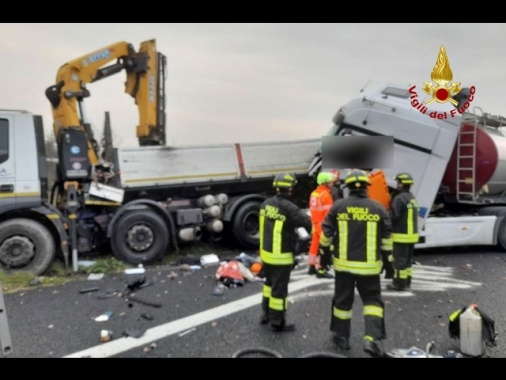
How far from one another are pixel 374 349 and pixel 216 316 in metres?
1.39

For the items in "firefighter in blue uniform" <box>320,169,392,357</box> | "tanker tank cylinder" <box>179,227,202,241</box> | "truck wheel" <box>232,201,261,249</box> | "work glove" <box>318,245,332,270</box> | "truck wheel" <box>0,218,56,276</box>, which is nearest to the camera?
"firefighter in blue uniform" <box>320,169,392,357</box>

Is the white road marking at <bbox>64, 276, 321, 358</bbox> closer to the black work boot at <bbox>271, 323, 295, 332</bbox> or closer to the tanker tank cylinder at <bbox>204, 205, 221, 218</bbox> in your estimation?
the black work boot at <bbox>271, 323, 295, 332</bbox>

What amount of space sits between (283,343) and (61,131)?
4.12 m

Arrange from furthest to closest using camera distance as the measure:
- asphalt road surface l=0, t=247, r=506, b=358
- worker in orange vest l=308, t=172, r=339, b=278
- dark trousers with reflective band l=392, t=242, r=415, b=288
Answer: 1. worker in orange vest l=308, t=172, r=339, b=278
2. dark trousers with reflective band l=392, t=242, r=415, b=288
3. asphalt road surface l=0, t=247, r=506, b=358

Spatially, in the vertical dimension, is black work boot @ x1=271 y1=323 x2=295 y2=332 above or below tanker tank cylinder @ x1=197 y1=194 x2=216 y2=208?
below

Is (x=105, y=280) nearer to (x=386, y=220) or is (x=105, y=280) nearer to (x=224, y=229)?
(x=224, y=229)

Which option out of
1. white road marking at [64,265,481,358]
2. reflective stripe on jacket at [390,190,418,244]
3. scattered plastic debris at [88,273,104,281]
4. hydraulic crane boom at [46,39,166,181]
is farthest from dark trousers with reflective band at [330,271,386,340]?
hydraulic crane boom at [46,39,166,181]

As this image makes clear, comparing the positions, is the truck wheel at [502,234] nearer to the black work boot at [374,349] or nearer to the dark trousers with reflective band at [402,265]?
the dark trousers with reflective band at [402,265]

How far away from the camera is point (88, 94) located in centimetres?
550

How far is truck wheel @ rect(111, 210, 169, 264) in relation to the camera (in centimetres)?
524

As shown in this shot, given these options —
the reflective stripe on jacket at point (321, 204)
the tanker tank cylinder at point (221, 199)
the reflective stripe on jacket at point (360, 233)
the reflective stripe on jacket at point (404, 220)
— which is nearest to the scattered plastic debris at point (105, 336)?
the reflective stripe on jacket at point (360, 233)

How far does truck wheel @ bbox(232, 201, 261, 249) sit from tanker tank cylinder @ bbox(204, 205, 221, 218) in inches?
11.3

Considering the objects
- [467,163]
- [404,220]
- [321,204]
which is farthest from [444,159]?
[321,204]

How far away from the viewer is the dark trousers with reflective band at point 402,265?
4156 mm
